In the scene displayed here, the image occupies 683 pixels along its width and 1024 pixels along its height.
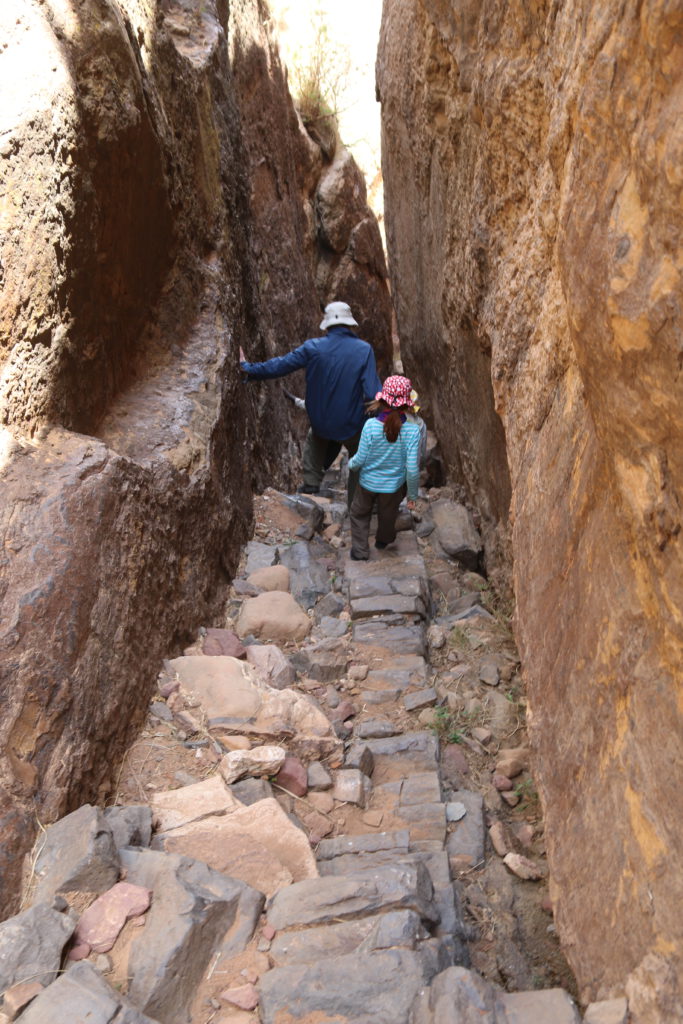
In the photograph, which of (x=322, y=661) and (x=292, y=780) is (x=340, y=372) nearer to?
(x=322, y=661)

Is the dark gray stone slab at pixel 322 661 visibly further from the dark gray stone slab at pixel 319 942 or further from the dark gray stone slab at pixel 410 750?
the dark gray stone slab at pixel 319 942

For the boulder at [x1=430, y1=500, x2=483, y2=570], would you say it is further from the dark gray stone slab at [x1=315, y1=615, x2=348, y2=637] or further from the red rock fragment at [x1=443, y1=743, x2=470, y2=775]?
the red rock fragment at [x1=443, y1=743, x2=470, y2=775]

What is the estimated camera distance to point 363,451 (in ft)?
18.4

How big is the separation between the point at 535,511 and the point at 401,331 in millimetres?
8268

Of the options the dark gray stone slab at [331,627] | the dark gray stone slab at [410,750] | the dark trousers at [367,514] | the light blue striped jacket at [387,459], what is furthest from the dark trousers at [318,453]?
the dark gray stone slab at [410,750]

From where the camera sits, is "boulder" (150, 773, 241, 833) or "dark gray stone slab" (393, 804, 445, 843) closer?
"boulder" (150, 773, 241, 833)

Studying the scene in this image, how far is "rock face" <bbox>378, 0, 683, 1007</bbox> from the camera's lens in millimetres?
1884

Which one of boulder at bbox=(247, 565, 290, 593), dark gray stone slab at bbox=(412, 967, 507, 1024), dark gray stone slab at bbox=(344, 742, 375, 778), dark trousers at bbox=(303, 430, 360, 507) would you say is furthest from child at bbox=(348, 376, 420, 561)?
dark gray stone slab at bbox=(412, 967, 507, 1024)

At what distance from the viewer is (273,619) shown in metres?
4.85

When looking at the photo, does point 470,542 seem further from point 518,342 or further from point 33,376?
point 33,376

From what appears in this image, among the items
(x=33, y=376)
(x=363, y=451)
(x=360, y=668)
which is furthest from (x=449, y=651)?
(x=33, y=376)

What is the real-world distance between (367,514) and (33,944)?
3979 millimetres

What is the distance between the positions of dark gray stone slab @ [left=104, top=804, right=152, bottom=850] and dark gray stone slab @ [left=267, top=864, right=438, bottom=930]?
0.55 m

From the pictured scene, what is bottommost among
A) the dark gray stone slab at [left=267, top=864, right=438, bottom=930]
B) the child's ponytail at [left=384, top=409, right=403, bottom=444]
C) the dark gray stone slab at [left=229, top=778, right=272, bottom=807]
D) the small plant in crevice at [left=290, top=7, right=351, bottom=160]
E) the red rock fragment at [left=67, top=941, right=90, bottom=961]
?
the dark gray stone slab at [left=229, top=778, right=272, bottom=807]
